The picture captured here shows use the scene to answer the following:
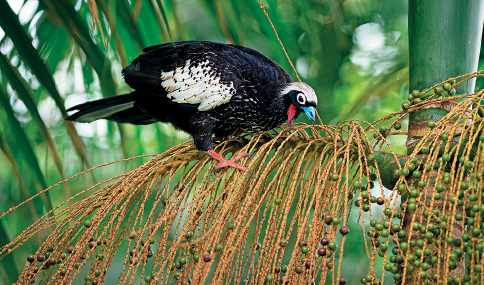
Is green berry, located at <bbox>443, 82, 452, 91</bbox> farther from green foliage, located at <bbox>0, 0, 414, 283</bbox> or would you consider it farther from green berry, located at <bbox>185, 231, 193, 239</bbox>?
green foliage, located at <bbox>0, 0, 414, 283</bbox>

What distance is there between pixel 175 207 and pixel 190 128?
0.49m

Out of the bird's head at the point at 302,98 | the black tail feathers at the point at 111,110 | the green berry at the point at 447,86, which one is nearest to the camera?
the green berry at the point at 447,86

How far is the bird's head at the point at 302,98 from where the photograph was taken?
1.29 m

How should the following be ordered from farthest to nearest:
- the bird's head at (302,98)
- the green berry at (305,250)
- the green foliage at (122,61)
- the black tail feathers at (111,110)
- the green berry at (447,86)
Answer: the green foliage at (122,61) → the black tail feathers at (111,110) → the bird's head at (302,98) → the green berry at (447,86) → the green berry at (305,250)

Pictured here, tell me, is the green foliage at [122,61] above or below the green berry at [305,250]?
above

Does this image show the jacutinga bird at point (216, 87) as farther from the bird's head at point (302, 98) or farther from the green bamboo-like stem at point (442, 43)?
the green bamboo-like stem at point (442, 43)

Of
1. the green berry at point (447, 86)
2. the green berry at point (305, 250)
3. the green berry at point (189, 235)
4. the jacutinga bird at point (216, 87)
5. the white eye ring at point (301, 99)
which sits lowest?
the green berry at point (305, 250)

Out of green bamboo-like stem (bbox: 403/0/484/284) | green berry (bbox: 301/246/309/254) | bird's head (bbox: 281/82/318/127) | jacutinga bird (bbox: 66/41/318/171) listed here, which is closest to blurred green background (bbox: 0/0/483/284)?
jacutinga bird (bbox: 66/41/318/171)

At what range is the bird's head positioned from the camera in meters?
1.29

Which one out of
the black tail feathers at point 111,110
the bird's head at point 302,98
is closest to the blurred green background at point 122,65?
the black tail feathers at point 111,110

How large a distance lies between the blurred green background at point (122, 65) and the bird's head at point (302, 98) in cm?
50

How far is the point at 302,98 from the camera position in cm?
129

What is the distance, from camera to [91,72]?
5.93 feet

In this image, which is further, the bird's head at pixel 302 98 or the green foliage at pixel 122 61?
the green foliage at pixel 122 61
